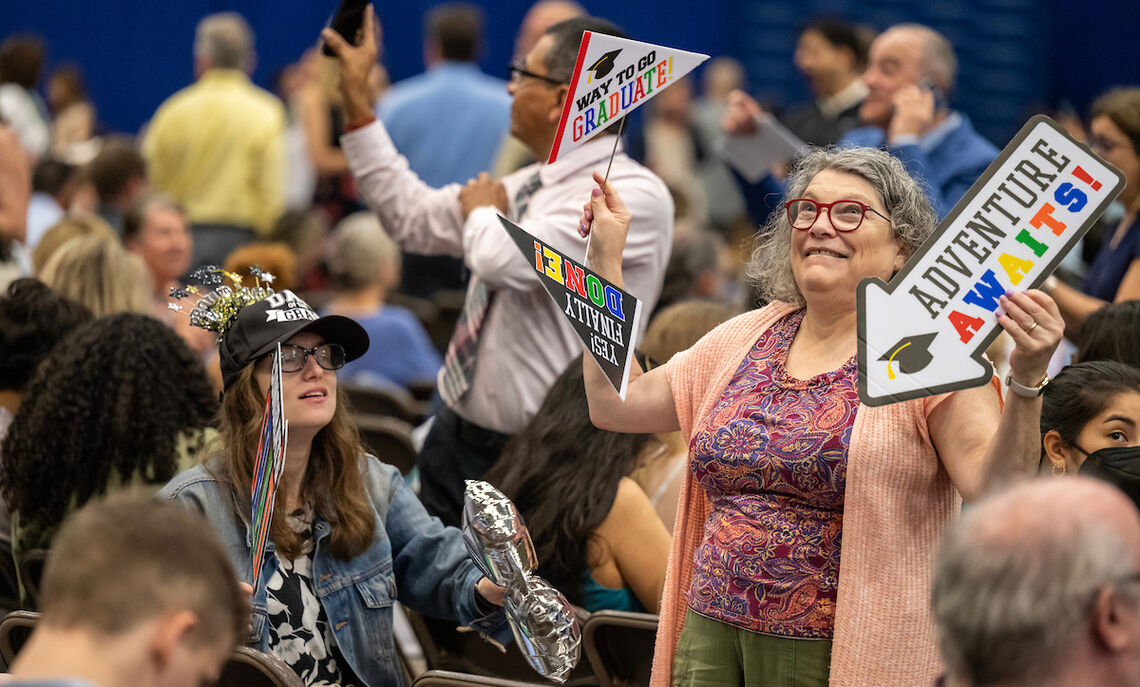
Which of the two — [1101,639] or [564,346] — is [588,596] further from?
[1101,639]

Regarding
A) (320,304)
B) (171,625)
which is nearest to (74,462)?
(171,625)

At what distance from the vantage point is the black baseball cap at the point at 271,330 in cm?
271

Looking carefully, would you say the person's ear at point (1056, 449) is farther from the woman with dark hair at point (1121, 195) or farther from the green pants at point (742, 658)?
the woman with dark hair at point (1121, 195)

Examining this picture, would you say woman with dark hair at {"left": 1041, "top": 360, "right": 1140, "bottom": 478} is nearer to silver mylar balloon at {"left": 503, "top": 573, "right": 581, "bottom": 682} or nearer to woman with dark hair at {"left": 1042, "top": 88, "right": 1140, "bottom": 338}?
silver mylar balloon at {"left": 503, "top": 573, "right": 581, "bottom": 682}

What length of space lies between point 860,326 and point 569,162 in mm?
1581

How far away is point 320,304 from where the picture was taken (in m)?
6.69

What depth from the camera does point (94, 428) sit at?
10.3ft

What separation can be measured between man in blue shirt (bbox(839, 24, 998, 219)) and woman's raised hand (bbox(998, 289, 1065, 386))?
7.20 ft

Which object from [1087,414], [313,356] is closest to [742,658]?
[1087,414]

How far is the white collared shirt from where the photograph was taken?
11.4ft

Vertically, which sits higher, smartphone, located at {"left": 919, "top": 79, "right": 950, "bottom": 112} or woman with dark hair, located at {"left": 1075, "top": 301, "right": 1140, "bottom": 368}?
smartphone, located at {"left": 919, "top": 79, "right": 950, "bottom": 112}

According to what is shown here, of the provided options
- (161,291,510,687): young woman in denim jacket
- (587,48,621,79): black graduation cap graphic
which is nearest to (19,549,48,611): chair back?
(161,291,510,687): young woman in denim jacket

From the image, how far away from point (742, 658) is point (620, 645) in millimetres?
527

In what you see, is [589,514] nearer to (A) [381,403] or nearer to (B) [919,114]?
(B) [919,114]
